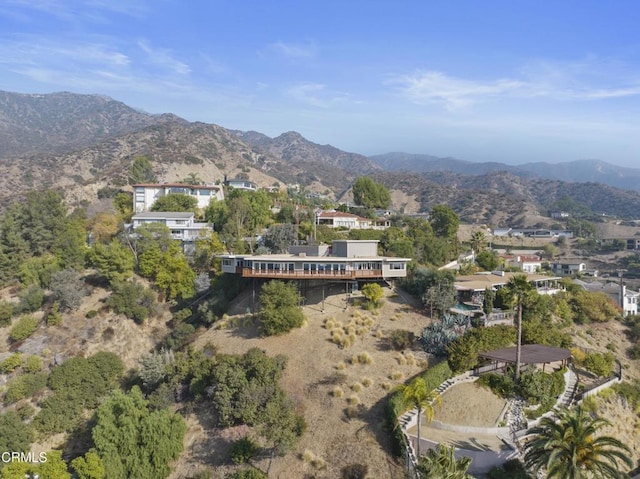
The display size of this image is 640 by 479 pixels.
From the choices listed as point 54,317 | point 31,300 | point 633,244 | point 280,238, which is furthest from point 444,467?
point 633,244

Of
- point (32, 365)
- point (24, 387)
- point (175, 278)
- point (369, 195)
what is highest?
point (369, 195)

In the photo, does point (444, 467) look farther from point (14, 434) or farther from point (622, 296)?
point (622, 296)

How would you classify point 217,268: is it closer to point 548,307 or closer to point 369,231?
point 369,231

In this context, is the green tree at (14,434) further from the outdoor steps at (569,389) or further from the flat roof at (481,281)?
the outdoor steps at (569,389)

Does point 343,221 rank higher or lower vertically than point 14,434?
higher

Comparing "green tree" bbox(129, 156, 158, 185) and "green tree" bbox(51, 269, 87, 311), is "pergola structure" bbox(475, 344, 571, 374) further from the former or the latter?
"green tree" bbox(129, 156, 158, 185)

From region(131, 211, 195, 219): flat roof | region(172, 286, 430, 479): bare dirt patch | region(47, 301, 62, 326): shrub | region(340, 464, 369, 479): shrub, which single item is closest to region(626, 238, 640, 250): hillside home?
region(172, 286, 430, 479): bare dirt patch

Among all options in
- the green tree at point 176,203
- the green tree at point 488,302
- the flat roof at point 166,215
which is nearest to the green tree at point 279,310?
the green tree at point 488,302
